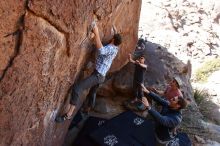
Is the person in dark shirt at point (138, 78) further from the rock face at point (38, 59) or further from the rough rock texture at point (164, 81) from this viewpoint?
the rock face at point (38, 59)

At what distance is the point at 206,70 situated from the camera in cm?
1537

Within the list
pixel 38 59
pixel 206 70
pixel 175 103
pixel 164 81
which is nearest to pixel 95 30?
pixel 38 59

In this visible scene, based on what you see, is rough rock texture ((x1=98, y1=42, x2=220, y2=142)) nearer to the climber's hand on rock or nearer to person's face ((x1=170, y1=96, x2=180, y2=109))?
person's face ((x1=170, y1=96, x2=180, y2=109))

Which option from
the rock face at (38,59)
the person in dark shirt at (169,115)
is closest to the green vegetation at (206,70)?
the person in dark shirt at (169,115)

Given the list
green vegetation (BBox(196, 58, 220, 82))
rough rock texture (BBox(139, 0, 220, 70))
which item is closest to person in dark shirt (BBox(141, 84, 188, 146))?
rough rock texture (BBox(139, 0, 220, 70))

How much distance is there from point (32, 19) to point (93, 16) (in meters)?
1.44

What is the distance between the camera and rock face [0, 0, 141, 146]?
207 inches

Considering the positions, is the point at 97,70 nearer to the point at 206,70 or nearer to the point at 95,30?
the point at 95,30

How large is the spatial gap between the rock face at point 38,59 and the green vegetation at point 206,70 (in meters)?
8.92

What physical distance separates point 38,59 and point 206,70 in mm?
10818

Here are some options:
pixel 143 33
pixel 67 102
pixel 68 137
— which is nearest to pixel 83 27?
pixel 67 102

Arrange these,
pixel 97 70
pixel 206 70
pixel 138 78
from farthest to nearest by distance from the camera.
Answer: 1. pixel 206 70
2. pixel 138 78
3. pixel 97 70

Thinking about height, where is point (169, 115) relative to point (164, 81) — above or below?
above

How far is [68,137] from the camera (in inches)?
349
